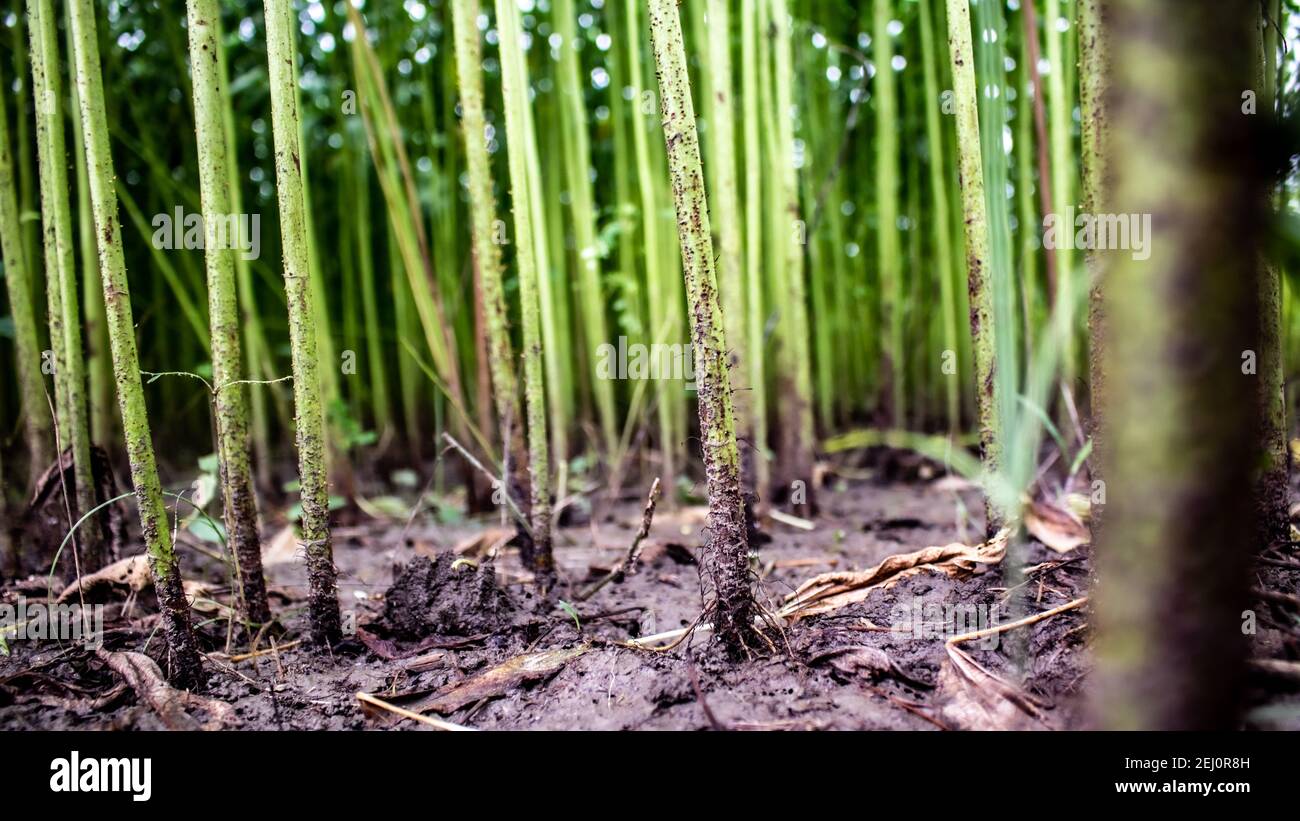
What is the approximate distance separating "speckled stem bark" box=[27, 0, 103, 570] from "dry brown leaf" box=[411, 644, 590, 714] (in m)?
1.82

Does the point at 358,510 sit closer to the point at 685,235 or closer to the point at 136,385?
the point at 136,385

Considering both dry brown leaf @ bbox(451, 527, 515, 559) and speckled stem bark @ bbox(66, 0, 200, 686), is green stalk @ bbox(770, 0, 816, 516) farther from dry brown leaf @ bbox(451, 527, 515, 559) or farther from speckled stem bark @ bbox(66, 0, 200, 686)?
speckled stem bark @ bbox(66, 0, 200, 686)

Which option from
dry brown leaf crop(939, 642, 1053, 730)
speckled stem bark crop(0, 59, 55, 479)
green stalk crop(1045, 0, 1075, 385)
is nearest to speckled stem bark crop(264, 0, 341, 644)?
speckled stem bark crop(0, 59, 55, 479)

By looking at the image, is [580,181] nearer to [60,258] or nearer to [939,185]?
[939,185]

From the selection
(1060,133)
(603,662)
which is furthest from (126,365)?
(1060,133)

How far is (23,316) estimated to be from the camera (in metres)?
3.49

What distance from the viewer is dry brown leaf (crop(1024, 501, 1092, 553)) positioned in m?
3.21

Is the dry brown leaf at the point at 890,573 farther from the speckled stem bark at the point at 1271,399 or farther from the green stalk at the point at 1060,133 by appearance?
the green stalk at the point at 1060,133

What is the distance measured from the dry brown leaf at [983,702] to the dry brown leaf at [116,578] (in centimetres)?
270

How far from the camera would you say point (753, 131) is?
4598 millimetres

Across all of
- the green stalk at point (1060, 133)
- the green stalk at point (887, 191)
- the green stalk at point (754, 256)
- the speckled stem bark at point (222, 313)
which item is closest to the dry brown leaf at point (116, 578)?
the speckled stem bark at point (222, 313)
